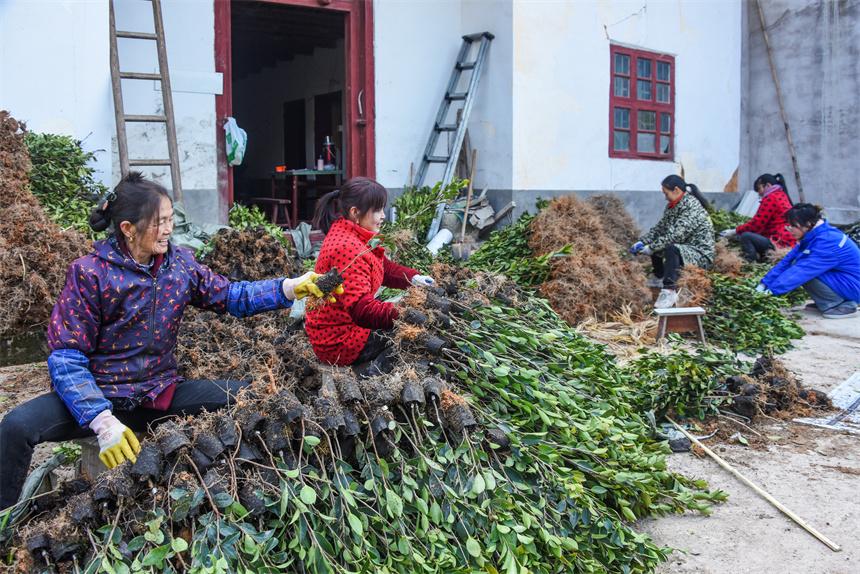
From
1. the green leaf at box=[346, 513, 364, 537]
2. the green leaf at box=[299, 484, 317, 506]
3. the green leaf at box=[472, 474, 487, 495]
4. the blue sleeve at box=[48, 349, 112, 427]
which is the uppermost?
the blue sleeve at box=[48, 349, 112, 427]

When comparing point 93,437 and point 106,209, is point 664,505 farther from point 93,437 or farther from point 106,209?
point 106,209

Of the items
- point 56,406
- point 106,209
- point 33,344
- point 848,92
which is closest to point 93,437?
point 56,406

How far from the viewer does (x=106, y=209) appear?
A: 9.59 feet

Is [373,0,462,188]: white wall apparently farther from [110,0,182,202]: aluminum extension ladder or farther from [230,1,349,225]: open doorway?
[110,0,182,202]: aluminum extension ladder

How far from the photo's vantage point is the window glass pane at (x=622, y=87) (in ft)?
35.6

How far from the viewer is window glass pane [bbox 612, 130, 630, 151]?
1094 centimetres

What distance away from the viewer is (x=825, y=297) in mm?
7965

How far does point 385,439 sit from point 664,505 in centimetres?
135

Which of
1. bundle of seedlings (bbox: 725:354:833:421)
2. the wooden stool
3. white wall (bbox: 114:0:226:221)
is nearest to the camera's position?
bundle of seedlings (bbox: 725:354:833:421)

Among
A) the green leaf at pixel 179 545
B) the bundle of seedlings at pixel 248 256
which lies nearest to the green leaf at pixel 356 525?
the green leaf at pixel 179 545

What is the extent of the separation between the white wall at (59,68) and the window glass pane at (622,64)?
6605 mm

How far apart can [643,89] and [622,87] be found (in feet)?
1.55

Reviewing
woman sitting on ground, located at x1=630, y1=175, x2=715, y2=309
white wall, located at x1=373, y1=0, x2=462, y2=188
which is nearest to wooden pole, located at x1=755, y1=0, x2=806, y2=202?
woman sitting on ground, located at x1=630, y1=175, x2=715, y2=309

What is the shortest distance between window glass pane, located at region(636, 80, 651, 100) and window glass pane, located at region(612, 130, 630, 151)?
56cm
